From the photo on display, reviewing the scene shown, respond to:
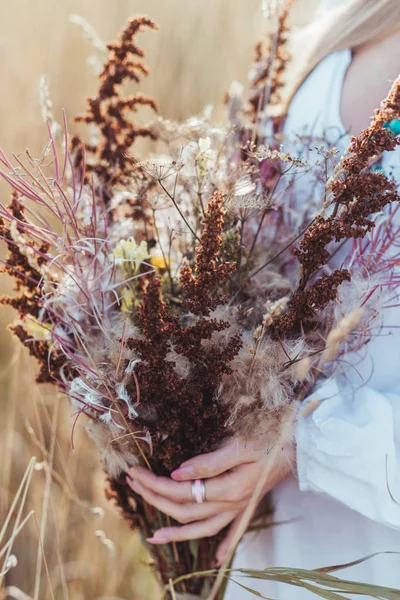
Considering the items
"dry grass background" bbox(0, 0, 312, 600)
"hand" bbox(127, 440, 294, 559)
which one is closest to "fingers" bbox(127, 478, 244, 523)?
"hand" bbox(127, 440, 294, 559)

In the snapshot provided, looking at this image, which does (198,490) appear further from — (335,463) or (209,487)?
(335,463)

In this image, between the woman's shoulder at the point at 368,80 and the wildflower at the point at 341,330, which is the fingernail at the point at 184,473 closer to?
the wildflower at the point at 341,330

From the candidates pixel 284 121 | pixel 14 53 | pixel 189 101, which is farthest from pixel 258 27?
pixel 284 121

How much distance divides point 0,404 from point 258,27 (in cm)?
171

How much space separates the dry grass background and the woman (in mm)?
511

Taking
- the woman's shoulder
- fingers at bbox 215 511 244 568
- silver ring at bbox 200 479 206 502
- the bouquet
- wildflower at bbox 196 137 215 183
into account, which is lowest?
fingers at bbox 215 511 244 568

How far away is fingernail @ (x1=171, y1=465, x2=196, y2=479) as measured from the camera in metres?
0.75

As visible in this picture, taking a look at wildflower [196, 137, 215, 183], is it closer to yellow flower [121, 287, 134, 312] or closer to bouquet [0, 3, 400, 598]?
bouquet [0, 3, 400, 598]

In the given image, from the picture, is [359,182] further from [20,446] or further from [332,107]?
[20,446]

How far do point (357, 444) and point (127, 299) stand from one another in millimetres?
369

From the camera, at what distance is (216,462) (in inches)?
29.2

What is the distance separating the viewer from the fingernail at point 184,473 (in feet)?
2.48

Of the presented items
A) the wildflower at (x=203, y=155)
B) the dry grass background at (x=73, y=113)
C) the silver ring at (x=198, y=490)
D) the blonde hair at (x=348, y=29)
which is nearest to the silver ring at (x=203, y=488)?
the silver ring at (x=198, y=490)

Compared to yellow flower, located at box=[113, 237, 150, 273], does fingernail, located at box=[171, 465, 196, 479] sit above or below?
below
